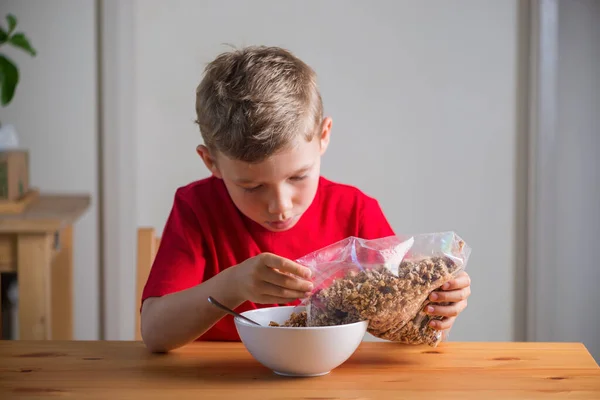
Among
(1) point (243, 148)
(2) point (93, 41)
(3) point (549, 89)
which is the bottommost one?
(1) point (243, 148)

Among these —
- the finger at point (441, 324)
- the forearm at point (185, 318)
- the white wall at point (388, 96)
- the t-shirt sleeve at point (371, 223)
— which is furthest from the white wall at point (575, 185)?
the forearm at point (185, 318)

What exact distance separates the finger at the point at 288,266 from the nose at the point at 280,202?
0.59ft

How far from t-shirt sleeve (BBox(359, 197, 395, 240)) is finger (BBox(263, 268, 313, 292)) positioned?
1.42ft

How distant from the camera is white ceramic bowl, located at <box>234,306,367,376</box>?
0.83m

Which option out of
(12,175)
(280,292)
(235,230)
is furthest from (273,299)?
(12,175)

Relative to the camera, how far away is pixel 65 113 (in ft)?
7.64

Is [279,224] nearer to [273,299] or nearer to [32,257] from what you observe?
[273,299]

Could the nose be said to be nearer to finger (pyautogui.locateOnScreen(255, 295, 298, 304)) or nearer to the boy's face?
the boy's face

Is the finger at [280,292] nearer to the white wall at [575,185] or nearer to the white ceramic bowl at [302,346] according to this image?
the white ceramic bowl at [302,346]

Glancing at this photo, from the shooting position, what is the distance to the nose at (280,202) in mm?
1008

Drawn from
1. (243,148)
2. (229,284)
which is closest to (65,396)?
(229,284)

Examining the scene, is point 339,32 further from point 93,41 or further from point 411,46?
point 93,41

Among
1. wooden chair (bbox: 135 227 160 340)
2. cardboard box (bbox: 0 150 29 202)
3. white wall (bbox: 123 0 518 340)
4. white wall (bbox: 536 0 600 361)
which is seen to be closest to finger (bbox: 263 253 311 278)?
wooden chair (bbox: 135 227 160 340)

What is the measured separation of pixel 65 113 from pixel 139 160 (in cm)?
28
